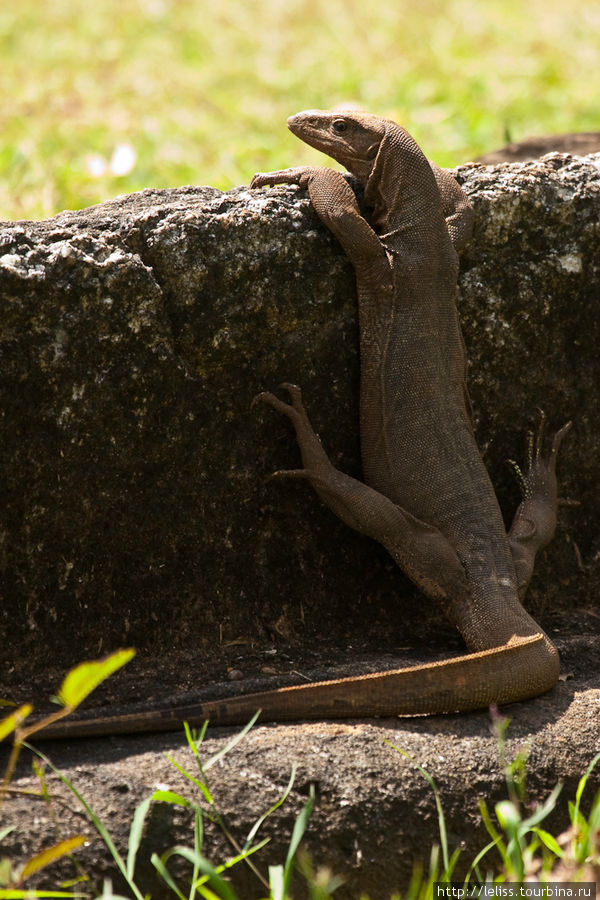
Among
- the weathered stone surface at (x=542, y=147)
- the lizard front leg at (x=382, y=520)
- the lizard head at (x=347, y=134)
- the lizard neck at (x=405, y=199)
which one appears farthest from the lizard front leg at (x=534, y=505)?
the weathered stone surface at (x=542, y=147)

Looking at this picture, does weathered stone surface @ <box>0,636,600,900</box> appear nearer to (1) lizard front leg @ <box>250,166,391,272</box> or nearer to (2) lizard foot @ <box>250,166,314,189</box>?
(1) lizard front leg @ <box>250,166,391,272</box>

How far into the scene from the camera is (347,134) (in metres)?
4.32

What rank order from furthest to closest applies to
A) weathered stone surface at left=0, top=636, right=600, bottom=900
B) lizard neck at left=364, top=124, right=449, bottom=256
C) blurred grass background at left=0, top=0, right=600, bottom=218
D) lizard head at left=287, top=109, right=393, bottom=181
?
1. blurred grass background at left=0, top=0, right=600, bottom=218
2. lizard head at left=287, top=109, right=393, bottom=181
3. lizard neck at left=364, top=124, right=449, bottom=256
4. weathered stone surface at left=0, top=636, right=600, bottom=900

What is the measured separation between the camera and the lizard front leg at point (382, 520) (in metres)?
3.93

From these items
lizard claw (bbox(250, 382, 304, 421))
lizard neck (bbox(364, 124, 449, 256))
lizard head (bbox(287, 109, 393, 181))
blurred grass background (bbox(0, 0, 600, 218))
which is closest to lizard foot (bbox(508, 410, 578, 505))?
lizard neck (bbox(364, 124, 449, 256))

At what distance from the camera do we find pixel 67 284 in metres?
3.52

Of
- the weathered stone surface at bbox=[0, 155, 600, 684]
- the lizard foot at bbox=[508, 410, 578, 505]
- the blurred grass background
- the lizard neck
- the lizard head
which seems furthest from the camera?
the blurred grass background

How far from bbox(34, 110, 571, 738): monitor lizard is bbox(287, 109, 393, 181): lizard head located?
1cm

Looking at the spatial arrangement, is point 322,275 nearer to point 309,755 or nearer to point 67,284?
point 67,284

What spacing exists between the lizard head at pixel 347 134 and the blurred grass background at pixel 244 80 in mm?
1832

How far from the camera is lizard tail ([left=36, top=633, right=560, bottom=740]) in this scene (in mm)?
3312

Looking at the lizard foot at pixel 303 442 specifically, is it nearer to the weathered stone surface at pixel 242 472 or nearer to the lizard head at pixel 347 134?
the weathered stone surface at pixel 242 472

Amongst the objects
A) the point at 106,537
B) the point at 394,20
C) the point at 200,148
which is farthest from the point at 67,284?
the point at 394,20

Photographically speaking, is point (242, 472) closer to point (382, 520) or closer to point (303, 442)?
point (303, 442)
